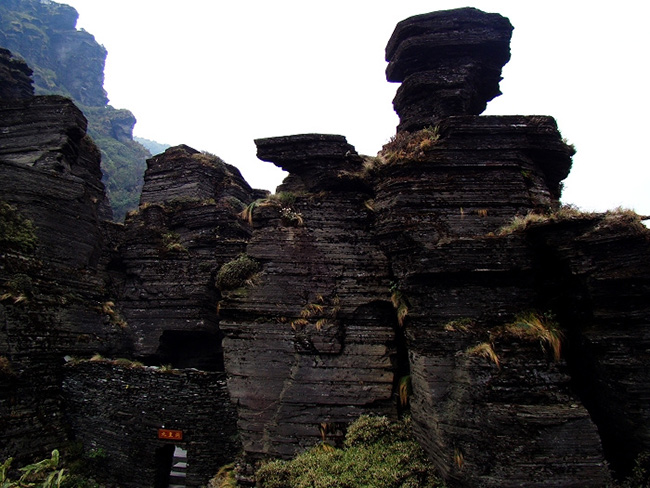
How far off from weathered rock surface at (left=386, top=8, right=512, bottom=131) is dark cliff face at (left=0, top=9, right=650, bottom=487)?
64 mm

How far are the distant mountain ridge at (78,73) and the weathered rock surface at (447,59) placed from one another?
6677 centimetres

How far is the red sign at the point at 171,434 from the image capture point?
13.1 metres

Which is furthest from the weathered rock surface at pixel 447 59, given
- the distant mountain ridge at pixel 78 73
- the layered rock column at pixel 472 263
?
the distant mountain ridge at pixel 78 73

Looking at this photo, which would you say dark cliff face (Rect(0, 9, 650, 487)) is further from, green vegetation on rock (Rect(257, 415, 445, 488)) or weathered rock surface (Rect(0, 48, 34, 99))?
weathered rock surface (Rect(0, 48, 34, 99))

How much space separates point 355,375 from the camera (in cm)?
1070

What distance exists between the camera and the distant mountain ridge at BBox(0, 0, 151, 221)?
7850 cm

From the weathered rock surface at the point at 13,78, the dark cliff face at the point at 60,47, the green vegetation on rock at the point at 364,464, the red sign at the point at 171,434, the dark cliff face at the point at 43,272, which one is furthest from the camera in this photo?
the dark cliff face at the point at 60,47

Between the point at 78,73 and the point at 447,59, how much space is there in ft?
417

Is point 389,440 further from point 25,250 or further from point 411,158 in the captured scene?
point 25,250

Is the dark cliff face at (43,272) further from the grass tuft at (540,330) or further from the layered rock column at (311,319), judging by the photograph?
the grass tuft at (540,330)

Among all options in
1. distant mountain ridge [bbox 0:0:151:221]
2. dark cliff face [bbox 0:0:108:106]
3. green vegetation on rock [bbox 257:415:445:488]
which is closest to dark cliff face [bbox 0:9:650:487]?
green vegetation on rock [bbox 257:415:445:488]

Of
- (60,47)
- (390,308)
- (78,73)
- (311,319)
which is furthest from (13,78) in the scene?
(60,47)

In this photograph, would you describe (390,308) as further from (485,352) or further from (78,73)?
(78,73)

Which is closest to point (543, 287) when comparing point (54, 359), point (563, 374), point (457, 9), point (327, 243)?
point (563, 374)
